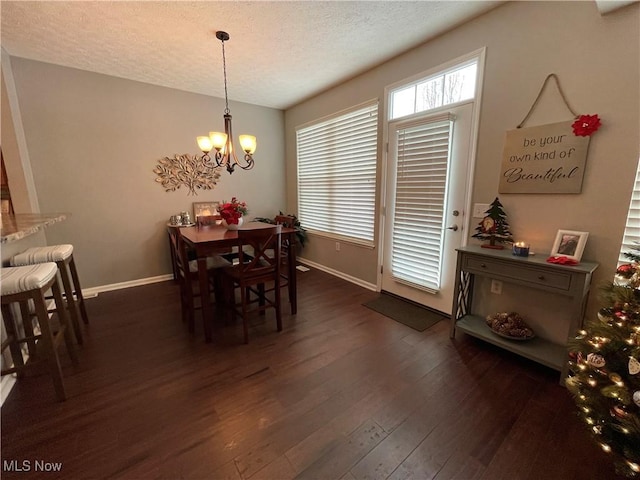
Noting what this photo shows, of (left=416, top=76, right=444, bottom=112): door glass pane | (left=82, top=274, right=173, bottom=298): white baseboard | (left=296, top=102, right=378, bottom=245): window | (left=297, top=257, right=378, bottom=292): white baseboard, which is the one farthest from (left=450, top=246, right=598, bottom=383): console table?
(left=82, top=274, right=173, bottom=298): white baseboard

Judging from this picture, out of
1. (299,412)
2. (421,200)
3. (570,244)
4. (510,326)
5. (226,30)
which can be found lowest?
(299,412)

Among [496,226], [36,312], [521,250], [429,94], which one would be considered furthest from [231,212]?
[521,250]

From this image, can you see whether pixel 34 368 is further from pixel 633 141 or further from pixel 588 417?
pixel 633 141

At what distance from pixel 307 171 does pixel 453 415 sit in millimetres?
3669

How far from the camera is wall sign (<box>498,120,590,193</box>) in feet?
Answer: 5.85

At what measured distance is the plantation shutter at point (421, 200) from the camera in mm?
2520

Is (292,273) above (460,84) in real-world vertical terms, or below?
below

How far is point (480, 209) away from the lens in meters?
2.30

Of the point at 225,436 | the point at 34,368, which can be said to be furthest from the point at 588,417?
the point at 34,368

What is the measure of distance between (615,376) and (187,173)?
4.41 metres

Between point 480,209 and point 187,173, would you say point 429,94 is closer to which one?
point 480,209

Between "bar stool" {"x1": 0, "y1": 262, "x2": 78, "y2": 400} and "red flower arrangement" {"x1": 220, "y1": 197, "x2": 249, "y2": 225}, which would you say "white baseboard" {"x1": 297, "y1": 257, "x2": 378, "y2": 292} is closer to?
"red flower arrangement" {"x1": 220, "y1": 197, "x2": 249, "y2": 225}

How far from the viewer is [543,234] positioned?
1.98 meters

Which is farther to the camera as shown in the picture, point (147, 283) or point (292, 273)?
point (147, 283)
